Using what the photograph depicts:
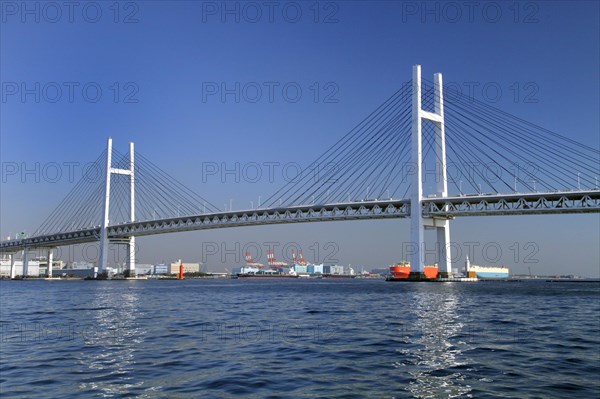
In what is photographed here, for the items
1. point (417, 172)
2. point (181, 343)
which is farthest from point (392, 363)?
point (417, 172)

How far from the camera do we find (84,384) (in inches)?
320

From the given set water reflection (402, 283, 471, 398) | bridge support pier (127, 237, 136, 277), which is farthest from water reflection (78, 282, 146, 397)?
bridge support pier (127, 237, 136, 277)

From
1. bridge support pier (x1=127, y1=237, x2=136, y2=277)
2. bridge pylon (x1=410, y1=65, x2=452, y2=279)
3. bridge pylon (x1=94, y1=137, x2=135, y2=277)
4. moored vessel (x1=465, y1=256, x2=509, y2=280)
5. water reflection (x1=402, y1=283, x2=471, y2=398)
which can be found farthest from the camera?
moored vessel (x1=465, y1=256, x2=509, y2=280)

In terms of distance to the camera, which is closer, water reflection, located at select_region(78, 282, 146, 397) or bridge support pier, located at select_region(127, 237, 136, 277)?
water reflection, located at select_region(78, 282, 146, 397)

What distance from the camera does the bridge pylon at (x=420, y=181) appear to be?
5834 centimetres

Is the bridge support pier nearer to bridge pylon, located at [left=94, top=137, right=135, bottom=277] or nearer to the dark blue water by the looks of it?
bridge pylon, located at [left=94, top=137, right=135, bottom=277]

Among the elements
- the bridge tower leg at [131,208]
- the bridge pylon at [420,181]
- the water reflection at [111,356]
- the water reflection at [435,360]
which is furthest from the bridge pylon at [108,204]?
the water reflection at [435,360]

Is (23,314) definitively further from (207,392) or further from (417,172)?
(417,172)

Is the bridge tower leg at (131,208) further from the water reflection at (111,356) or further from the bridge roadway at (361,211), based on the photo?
the water reflection at (111,356)

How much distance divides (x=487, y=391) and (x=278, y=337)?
6.15m

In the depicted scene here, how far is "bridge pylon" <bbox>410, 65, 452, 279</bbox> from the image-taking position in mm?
58344

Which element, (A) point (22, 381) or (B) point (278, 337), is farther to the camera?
(B) point (278, 337)

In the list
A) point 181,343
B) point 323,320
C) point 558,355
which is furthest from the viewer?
point 323,320

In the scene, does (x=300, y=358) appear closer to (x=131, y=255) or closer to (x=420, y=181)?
(x=420, y=181)
